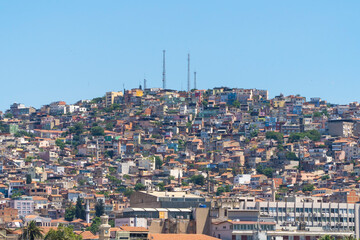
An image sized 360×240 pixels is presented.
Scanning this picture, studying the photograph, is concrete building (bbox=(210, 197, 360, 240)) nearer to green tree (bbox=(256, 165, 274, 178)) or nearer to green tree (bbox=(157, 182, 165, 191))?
green tree (bbox=(157, 182, 165, 191))

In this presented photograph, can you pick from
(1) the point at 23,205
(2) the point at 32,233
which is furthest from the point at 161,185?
(2) the point at 32,233

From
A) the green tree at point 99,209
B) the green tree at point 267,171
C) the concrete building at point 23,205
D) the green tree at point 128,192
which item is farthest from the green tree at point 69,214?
the green tree at point 267,171

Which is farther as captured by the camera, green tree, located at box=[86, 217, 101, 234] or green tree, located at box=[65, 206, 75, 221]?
green tree, located at box=[65, 206, 75, 221]

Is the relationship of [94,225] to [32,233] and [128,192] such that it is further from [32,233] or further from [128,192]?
[32,233]

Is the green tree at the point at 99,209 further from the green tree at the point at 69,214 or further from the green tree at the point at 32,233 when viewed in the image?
the green tree at the point at 32,233

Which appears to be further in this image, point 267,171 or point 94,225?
point 267,171

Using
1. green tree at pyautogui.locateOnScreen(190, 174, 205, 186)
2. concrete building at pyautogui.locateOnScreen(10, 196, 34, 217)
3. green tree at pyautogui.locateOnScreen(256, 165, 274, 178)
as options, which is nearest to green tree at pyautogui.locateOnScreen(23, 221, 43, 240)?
concrete building at pyautogui.locateOnScreen(10, 196, 34, 217)

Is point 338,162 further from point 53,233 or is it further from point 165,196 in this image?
point 53,233

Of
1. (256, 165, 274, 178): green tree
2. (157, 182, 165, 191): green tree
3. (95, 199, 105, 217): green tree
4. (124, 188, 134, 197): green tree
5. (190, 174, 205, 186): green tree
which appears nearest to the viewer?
(95, 199, 105, 217): green tree
